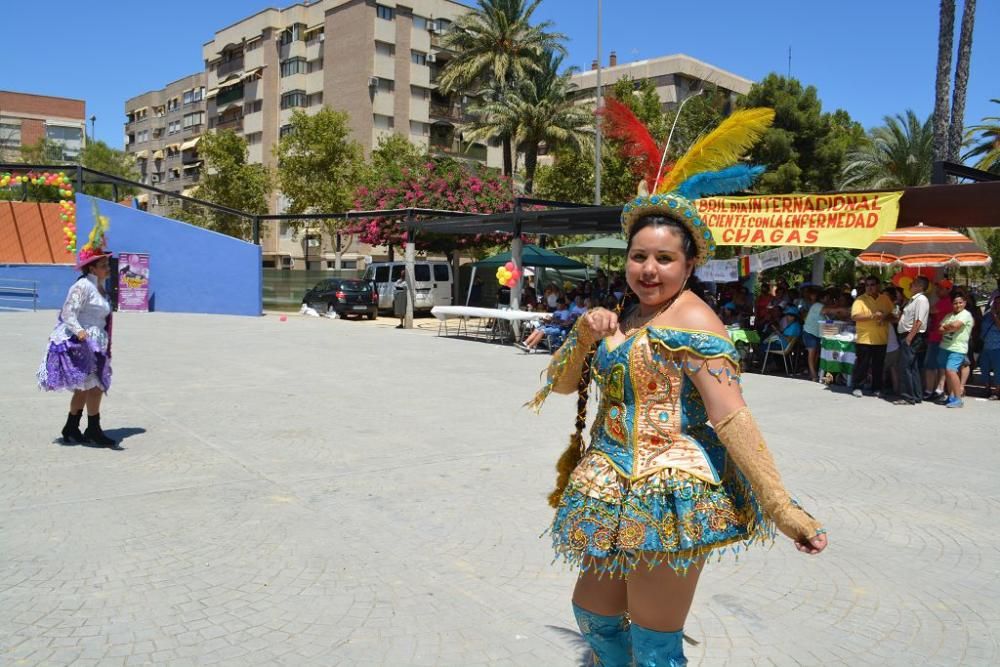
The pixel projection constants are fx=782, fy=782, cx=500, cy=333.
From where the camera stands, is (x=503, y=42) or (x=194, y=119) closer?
(x=503, y=42)

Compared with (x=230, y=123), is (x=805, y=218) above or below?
below

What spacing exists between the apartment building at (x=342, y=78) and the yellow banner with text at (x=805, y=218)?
35.2m

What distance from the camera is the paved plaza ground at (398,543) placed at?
3.53 meters

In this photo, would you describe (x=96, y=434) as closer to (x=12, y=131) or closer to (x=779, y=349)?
(x=779, y=349)

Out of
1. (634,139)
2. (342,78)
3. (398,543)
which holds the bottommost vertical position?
(398,543)

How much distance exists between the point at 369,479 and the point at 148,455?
2.13 metres

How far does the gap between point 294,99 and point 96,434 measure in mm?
50676

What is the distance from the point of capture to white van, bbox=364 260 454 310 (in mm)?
26938

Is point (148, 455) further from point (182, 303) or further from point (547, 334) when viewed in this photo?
point (182, 303)

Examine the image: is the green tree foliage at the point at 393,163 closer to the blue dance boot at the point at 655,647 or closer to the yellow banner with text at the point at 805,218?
the yellow banner with text at the point at 805,218

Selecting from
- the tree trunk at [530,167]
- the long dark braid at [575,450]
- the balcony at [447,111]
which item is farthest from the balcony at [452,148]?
the long dark braid at [575,450]

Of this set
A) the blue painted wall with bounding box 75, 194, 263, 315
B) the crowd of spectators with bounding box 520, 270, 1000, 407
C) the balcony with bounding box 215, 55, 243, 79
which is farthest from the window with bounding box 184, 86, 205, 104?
the crowd of spectators with bounding box 520, 270, 1000, 407

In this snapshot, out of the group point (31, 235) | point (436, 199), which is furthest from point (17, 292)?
point (436, 199)

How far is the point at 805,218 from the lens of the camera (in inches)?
482
